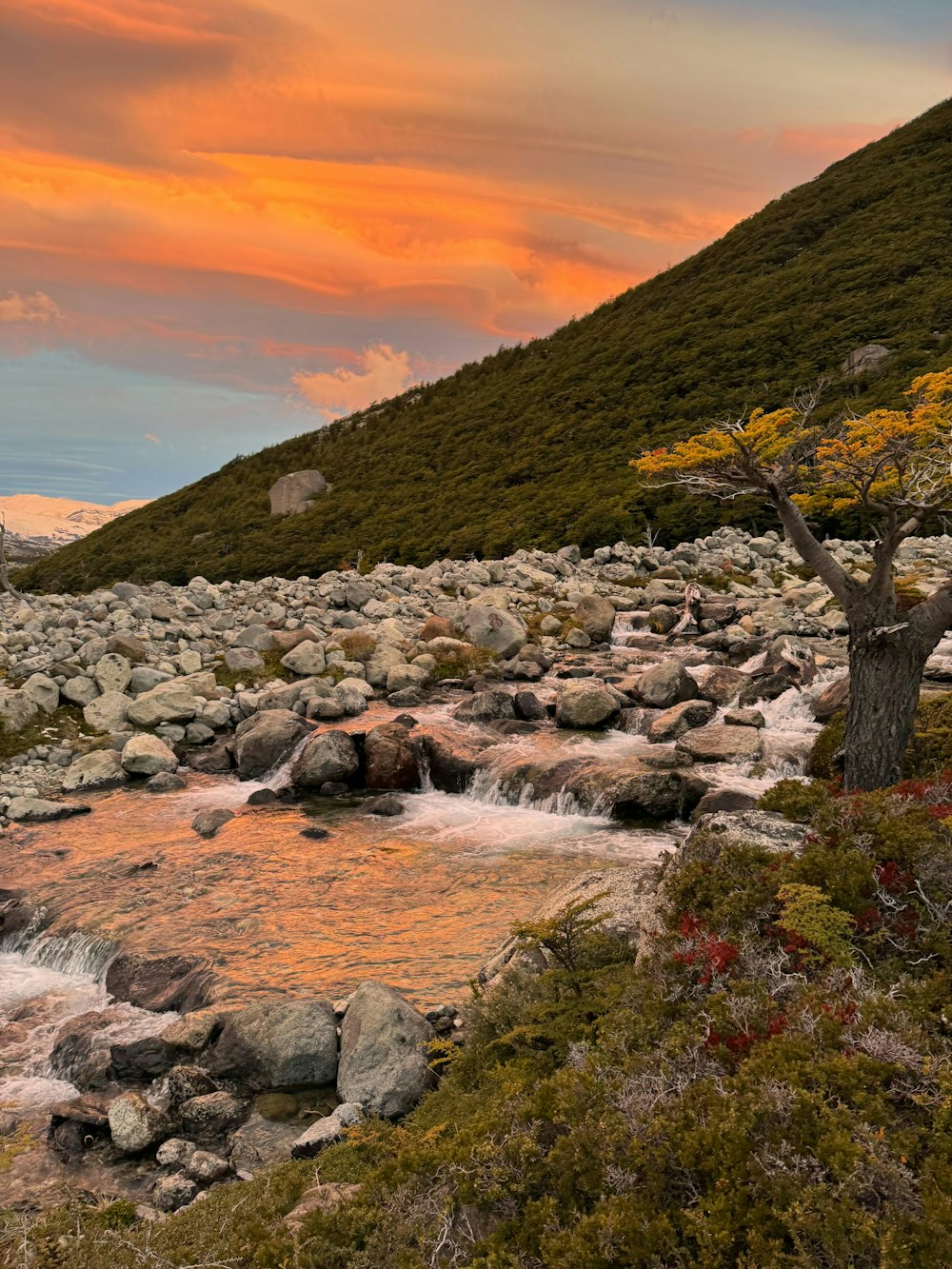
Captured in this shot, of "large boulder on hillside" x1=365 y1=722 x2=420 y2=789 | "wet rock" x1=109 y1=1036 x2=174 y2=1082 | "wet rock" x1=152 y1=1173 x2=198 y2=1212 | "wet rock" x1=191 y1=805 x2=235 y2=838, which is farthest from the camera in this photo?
"large boulder on hillside" x1=365 y1=722 x2=420 y2=789

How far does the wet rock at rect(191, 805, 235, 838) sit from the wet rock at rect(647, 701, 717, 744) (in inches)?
428

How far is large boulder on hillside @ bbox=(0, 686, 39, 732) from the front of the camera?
67.7 ft

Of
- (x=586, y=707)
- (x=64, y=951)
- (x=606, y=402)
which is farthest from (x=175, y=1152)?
(x=606, y=402)

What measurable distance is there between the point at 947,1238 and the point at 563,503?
1939 inches

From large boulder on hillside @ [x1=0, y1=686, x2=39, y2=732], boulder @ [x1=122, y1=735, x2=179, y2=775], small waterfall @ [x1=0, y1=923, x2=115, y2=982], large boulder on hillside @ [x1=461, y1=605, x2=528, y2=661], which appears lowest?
small waterfall @ [x1=0, y1=923, x2=115, y2=982]

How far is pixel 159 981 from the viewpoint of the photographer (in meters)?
11.1

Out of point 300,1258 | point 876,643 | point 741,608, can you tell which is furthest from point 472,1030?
point 741,608

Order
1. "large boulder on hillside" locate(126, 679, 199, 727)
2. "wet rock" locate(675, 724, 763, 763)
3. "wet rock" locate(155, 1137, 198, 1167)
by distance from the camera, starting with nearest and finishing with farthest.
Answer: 1. "wet rock" locate(155, 1137, 198, 1167)
2. "wet rock" locate(675, 724, 763, 763)
3. "large boulder on hillside" locate(126, 679, 199, 727)

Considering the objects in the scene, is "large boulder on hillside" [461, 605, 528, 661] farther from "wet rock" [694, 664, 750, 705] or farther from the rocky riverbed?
"wet rock" [694, 664, 750, 705]

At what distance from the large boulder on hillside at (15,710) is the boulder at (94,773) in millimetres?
2240

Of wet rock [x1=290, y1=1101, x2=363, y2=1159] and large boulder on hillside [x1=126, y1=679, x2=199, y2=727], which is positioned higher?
large boulder on hillside [x1=126, y1=679, x2=199, y2=727]

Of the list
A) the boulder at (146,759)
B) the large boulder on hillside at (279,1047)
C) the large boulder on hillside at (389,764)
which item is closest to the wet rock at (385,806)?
the large boulder on hillside at (389,764)

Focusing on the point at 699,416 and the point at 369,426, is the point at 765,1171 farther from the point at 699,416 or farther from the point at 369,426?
the point at 369,426

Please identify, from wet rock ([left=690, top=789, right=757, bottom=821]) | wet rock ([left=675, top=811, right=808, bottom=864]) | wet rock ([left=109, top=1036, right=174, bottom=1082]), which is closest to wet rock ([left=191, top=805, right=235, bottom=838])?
wet rock ([left=109, top=1036, right=174, bottom=1082])
